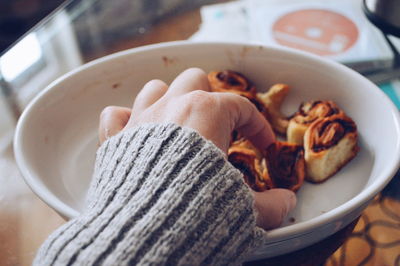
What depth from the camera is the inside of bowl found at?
41 cm

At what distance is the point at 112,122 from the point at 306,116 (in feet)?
0.68

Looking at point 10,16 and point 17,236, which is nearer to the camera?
point 17,236

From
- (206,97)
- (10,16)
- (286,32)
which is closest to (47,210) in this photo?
(206,97)

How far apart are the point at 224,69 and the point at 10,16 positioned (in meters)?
0.96

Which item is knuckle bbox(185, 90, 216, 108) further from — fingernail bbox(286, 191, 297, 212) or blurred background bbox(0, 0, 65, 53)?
blurred background bbox(0, 0, 65, 53)

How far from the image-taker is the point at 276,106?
1.61 ft

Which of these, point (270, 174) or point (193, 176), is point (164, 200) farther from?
point (270, 174)

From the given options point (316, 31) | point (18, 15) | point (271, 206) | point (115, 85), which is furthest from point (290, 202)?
point (18, 15)

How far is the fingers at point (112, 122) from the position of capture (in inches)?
15.1

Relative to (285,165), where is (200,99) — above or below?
above

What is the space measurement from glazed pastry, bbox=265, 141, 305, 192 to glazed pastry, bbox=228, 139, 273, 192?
0.03 ft

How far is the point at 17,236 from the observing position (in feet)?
1.33

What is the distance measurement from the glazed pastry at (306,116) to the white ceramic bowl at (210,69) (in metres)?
0.03

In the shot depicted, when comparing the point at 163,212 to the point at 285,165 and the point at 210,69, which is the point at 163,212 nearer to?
the point at 285,165
